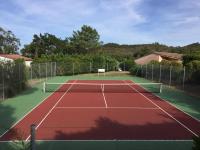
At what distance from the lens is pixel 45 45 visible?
98.1 m

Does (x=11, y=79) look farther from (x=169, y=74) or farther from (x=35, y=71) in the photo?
(x=35, y=71)

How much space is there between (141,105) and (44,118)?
6466 mm

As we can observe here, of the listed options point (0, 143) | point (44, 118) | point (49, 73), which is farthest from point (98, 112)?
point (49, 73)

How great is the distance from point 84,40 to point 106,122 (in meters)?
82.0

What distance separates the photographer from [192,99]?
24.0 metres

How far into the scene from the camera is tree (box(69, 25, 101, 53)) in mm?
95875

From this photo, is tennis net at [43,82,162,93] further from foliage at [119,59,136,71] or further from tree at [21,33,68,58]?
tree at [21,33,68,58]

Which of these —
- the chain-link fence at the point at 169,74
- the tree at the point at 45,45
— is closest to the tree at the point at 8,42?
the tree at the point at 45,45

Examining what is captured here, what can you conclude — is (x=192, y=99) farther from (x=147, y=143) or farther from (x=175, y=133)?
(x=147, y=143)

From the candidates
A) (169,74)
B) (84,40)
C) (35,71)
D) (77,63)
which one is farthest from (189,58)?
(84,40)

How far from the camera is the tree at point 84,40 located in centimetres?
9588

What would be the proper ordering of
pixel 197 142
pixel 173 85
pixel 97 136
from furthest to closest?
pixel 173 85 → pixel 97 136 → pixel 197 142

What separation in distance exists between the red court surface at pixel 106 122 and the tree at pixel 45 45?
7570cm

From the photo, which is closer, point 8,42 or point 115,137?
point 115,137
